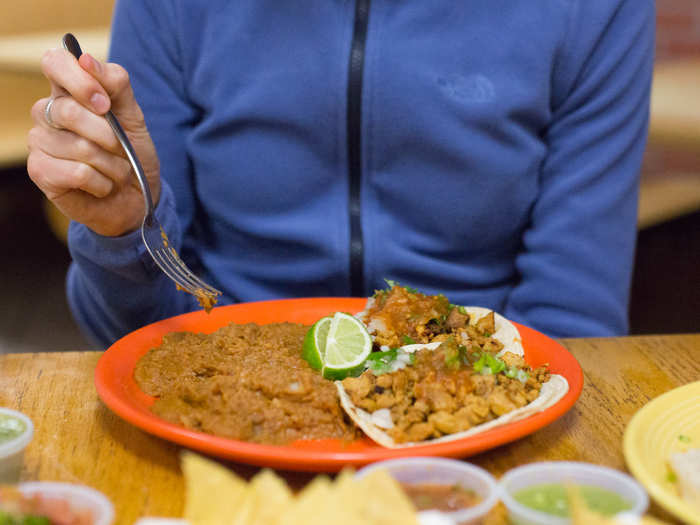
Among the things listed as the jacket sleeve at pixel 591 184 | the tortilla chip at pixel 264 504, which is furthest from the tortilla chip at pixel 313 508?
the jacket sleeve at pixel 591 184

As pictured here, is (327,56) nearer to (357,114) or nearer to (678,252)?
(357,114)

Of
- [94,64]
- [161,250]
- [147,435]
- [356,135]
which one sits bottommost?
[147,435]

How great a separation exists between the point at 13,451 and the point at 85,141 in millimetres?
671

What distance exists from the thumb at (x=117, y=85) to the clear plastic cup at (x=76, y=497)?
0.85 meters

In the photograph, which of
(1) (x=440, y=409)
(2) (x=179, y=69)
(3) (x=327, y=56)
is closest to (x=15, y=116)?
(2) (x=179, y=69)

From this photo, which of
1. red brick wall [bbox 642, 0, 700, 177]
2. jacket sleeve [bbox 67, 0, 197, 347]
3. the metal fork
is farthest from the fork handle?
red brick wall [bbox 642, 0, 700, 177]

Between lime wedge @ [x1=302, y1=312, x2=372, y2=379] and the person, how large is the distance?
47cm

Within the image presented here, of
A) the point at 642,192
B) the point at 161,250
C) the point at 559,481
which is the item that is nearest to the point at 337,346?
the point at 161,250

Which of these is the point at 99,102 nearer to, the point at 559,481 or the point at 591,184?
the point at 559,481

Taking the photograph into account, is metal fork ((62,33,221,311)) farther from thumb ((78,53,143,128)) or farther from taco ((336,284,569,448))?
taco ((336,284,569,448))

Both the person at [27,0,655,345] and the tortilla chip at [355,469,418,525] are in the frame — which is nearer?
the tortilla chip at [355,469,418,525]

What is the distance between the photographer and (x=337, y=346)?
1487mm

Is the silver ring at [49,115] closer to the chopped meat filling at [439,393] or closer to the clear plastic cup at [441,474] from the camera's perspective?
the chopped meat filling at [439,393]

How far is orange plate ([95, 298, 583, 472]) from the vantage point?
1.14 meters
